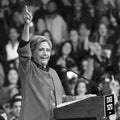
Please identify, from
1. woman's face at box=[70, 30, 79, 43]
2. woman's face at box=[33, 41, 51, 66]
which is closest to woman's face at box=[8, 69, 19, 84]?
woman's face at box=[70, 30, 79, 43]

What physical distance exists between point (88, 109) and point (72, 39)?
6.14 metres

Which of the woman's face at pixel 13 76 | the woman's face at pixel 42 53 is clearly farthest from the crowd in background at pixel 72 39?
the woman's face at pixel 42 53

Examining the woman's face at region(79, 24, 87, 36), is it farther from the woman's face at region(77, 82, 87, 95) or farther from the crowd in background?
the woman's face at region(77, 82, 87, 95)

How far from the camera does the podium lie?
4.00m

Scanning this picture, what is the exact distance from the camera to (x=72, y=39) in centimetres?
1011

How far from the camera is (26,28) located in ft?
14.1

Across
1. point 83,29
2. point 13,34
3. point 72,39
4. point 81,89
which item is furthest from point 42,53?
point 83,29

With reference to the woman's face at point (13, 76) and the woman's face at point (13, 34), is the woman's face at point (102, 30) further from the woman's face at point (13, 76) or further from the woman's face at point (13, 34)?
the woman's face at point (13, 76)

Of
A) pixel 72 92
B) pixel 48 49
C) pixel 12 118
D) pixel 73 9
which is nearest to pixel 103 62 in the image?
pixel 72 92

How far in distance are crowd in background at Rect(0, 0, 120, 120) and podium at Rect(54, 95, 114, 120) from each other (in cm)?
348

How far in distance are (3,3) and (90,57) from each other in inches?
112

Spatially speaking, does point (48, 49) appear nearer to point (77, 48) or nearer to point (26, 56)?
point (26, 56)

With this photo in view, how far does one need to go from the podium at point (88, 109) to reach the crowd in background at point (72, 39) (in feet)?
11.4

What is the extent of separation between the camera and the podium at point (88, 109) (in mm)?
4000
